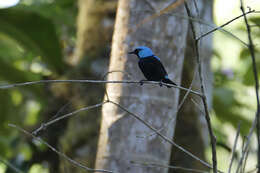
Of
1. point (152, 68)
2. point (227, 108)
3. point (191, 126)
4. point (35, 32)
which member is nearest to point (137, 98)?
point (152, 68)

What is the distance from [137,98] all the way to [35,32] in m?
2.57

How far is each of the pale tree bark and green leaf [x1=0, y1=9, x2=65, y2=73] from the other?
2220 millimetres

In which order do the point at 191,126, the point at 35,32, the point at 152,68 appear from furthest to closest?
1. the point at 35,32
2. the point at 191,126
3. the point at 152,68

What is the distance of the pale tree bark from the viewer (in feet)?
7.84

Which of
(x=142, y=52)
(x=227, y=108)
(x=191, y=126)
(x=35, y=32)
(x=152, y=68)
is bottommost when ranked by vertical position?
(x=191, y=126)

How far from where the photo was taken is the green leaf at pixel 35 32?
457 cm

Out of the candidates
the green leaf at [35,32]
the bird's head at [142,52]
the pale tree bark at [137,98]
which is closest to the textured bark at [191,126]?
the pale tree bark at [137,98]

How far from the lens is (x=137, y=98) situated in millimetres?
2459

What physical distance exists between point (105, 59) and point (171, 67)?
6.16 ft

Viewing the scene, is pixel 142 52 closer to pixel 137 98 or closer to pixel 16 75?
pixel 137 98

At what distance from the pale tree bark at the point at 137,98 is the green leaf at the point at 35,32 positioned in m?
2.22

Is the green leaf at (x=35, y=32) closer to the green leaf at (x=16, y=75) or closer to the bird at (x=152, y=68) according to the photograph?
the green leaf at (x=16, y=75)

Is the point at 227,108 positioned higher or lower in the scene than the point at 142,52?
higher

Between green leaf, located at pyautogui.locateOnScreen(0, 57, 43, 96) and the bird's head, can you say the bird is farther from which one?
green leaf, located at pyautogui.locateOnScreen(0, 57, 43, 96)
